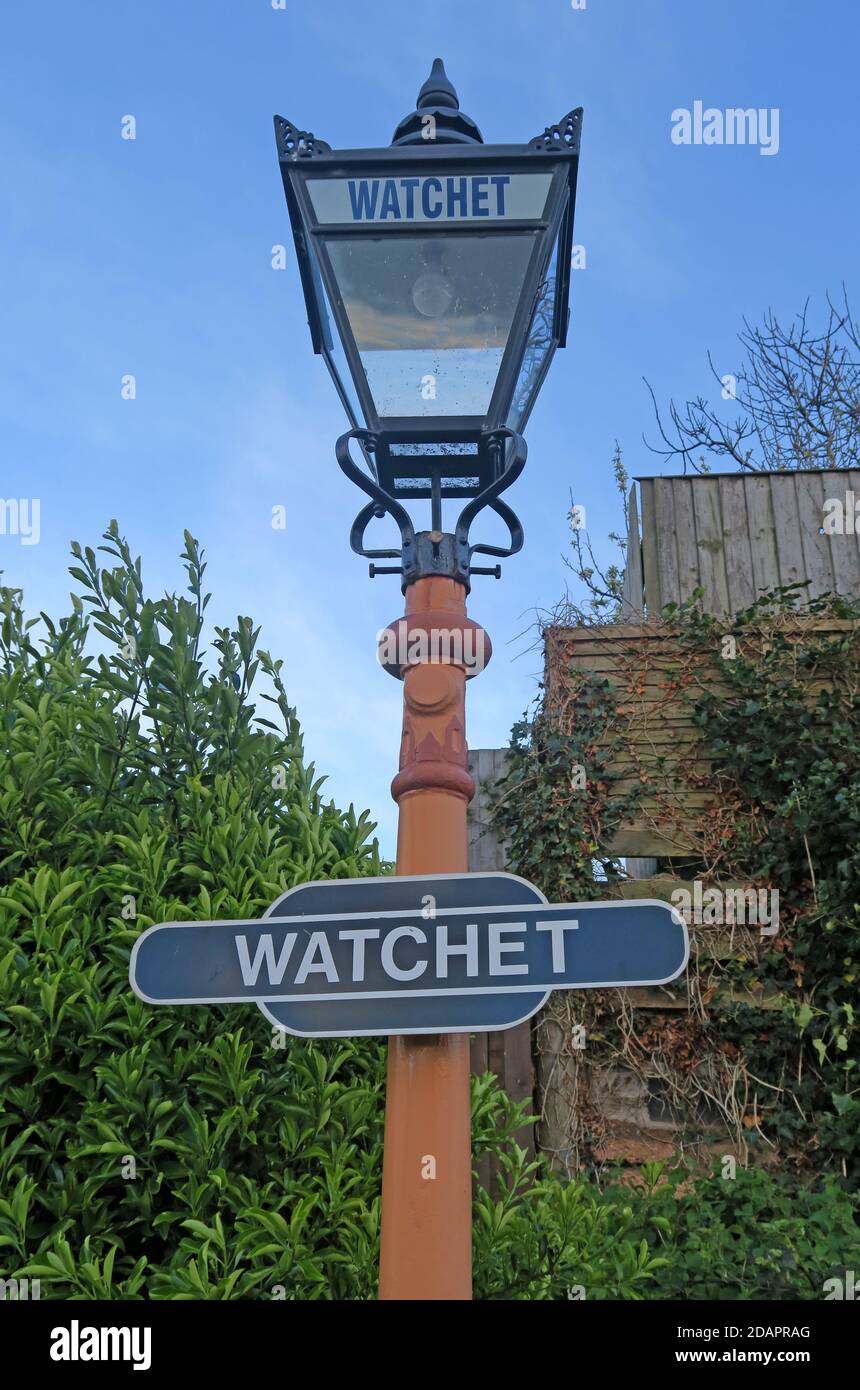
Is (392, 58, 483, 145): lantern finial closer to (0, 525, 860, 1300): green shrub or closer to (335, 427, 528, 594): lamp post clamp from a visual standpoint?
(335, 427, 528, 594): lamp post clamp

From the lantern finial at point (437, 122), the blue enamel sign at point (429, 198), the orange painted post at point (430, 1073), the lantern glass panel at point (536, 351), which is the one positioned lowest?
the orange painted post at point (430, 1073)

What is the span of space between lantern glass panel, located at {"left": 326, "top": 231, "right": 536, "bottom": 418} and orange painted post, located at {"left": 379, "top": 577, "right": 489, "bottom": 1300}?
0.52 m

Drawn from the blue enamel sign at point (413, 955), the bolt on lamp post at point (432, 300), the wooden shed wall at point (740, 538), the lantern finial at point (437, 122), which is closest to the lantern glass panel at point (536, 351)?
the bolt on lamp post at point (432, 300)

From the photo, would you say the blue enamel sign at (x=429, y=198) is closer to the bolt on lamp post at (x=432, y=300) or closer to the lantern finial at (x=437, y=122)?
the bolt on lamp post at (x=432, y=300)

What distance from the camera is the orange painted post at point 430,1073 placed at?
193 cm

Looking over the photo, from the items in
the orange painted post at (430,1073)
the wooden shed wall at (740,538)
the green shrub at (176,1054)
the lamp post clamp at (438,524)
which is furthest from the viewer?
the wooden shed wall at (740,538)

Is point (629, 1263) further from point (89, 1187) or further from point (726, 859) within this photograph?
point (726, 859)

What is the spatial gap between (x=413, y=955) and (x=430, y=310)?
Result: 4.43 ft

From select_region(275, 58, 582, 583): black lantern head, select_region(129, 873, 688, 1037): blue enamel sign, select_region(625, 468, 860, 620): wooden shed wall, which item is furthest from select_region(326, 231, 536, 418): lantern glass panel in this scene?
select_region(625, 468, 860, 620): wooden shed wall

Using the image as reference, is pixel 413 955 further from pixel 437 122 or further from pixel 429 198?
pixel 437 122

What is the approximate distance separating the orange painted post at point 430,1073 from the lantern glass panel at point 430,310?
0.52 m

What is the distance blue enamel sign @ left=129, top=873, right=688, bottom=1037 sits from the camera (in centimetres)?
195
